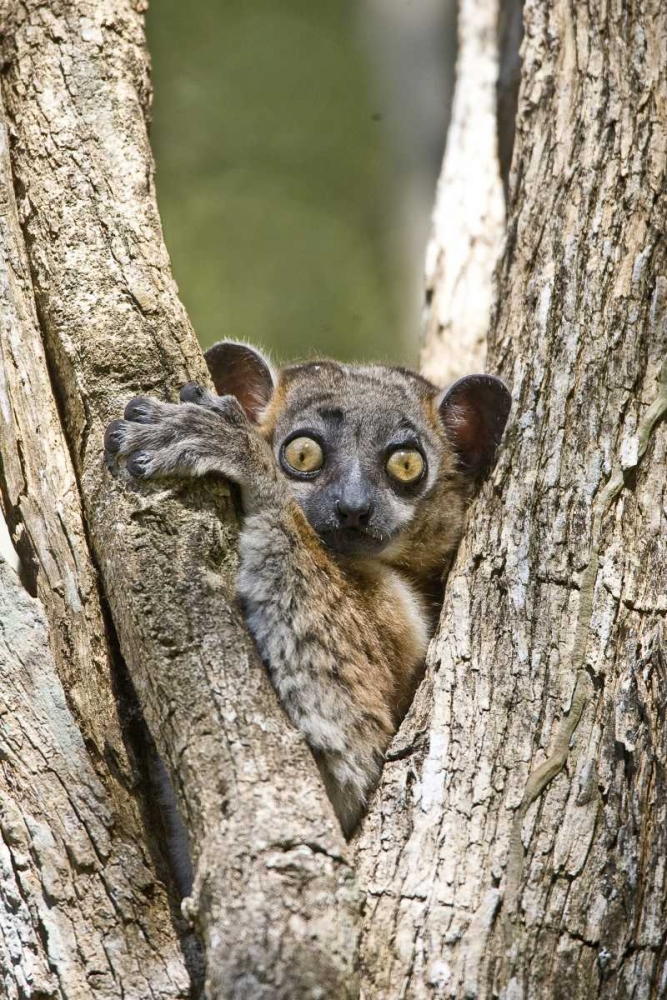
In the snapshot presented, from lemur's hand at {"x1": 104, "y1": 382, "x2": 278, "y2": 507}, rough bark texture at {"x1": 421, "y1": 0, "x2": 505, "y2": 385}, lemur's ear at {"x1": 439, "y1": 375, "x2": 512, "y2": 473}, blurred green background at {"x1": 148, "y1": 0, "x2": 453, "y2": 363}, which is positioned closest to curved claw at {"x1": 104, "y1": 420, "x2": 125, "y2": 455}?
lemur's hand at {"x1": 104, "y1": 382, "x2": 278, "y2": 507}

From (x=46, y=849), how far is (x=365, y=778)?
0.97 m

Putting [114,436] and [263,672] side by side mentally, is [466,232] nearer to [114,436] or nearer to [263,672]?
[114,436]

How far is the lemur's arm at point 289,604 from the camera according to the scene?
3150mm

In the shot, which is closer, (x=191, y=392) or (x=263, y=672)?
(x=263, y=672)

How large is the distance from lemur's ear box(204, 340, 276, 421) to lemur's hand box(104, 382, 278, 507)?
46.5 inches

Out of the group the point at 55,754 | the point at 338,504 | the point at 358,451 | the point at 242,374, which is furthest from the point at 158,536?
the point at 242,374

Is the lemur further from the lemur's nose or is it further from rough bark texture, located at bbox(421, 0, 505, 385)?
rough bark texture, located at bbox(421, 0, 505, 385)

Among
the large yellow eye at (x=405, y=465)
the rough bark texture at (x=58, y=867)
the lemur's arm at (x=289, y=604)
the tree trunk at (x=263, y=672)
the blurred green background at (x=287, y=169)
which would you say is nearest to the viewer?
the tree trunk at (x=263, y=672)

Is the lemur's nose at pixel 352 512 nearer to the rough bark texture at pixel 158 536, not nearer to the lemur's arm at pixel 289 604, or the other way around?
the lemur's arm at pixel 289 604

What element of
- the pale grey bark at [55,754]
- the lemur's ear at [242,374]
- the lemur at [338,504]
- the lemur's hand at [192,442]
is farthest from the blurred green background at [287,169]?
the pale grey bark at [55,754]

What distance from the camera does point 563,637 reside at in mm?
3119

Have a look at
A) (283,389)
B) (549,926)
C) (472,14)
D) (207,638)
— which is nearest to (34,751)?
(207,638)

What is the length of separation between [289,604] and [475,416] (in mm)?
1351

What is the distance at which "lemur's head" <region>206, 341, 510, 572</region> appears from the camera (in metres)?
3.96
